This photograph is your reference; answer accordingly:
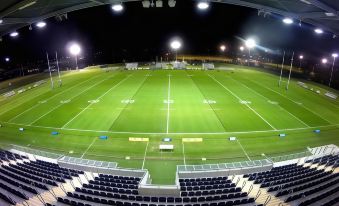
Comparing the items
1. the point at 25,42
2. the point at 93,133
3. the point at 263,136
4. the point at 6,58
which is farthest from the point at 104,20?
the point at 263,136

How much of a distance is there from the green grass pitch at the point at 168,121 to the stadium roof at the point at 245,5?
13455 mm

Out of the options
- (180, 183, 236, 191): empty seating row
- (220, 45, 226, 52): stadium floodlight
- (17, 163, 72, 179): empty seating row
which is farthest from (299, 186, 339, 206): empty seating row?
(220, 45, 226, 52): stadium floodlight

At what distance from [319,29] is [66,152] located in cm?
2755

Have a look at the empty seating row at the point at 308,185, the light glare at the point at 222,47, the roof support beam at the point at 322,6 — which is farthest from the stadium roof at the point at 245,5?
the light glare at the point at 222,47

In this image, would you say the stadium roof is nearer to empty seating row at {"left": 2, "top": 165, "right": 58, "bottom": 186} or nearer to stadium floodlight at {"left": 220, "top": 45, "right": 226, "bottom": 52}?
empty seating row at {"left": 2, "top": 165, "right": 58, "bottom": 186}

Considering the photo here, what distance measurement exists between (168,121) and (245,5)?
62.4 ft

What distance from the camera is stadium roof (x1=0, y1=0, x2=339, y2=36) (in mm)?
15844

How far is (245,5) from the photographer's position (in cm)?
1892

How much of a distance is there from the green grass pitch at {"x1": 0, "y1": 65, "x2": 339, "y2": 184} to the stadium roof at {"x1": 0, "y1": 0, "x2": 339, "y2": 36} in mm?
13455

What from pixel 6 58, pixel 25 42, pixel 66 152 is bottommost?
pixel 66 152

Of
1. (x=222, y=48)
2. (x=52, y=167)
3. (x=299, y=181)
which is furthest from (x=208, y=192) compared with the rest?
(x=222, y=48)

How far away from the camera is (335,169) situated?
65.3 feet

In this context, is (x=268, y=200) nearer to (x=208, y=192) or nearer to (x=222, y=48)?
(x=208, y=192)

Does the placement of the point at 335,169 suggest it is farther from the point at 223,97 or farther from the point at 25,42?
the point at 25,42
